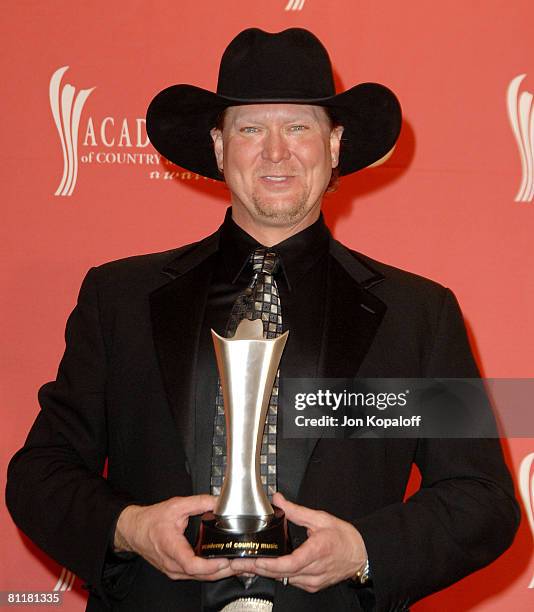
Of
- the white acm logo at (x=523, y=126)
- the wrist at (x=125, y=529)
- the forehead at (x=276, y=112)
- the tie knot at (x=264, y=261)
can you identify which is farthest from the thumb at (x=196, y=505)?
the white acm logo at (x=523, y=126)

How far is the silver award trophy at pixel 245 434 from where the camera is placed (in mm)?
1122

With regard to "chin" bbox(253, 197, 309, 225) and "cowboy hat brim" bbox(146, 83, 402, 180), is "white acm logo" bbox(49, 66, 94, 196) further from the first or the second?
"chin" bbox(253, 197, 309, 225)

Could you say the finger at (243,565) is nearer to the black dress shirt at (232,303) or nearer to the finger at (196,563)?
the finger at (196,563)

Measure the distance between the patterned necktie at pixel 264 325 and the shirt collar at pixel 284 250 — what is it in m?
0.02

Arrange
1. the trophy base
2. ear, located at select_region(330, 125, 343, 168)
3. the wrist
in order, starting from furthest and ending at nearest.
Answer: ear, located at select_region(330, 125, 343, 168) → the wrist → the trophy base

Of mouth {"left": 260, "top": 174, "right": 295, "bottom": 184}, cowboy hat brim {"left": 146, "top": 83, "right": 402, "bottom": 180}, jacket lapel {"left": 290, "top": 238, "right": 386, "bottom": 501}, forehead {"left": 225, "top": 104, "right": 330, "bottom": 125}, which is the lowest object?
jacket lapel {"left": 290, "top": 238, "right": 386, "bottom": 501}

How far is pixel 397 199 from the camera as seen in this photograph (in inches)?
80.3

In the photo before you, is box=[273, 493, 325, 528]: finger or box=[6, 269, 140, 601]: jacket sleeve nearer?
box=[273, 493, 325, 528]: finger

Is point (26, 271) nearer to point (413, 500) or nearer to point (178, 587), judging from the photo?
point (178, 587)

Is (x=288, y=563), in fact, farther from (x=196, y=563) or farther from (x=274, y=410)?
(x=274, y=410)

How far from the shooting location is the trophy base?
1.08 m

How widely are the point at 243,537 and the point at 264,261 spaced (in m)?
0.48

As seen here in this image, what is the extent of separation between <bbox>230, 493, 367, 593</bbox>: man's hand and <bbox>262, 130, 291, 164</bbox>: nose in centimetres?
52

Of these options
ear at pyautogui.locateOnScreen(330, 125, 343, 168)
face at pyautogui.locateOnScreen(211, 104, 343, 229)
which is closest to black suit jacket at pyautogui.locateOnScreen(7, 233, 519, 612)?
face at pyautogui.locateOnScreen(211, 104, 343, 229)
